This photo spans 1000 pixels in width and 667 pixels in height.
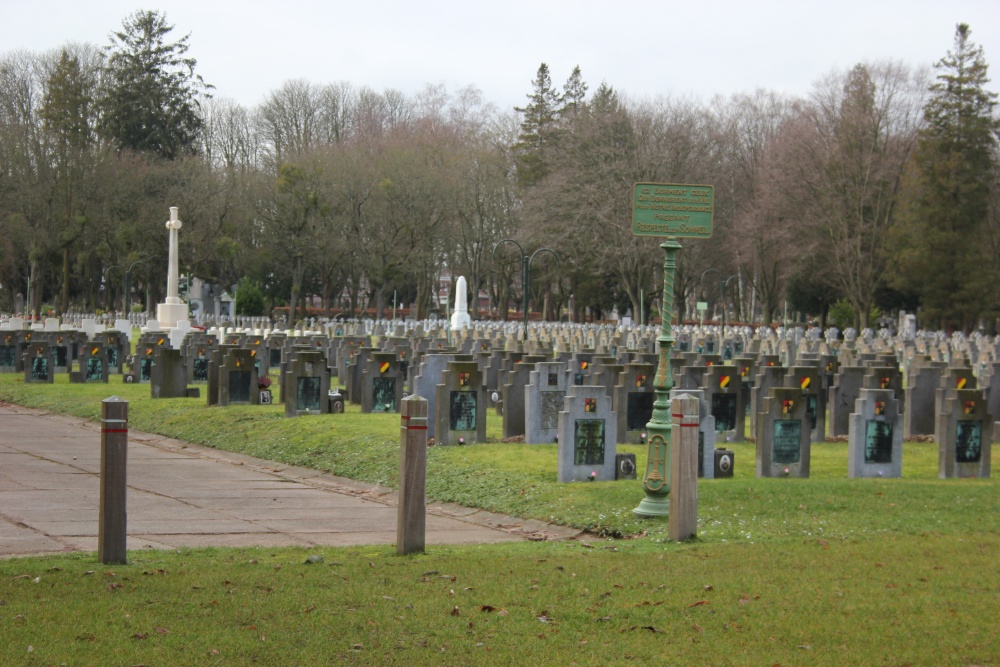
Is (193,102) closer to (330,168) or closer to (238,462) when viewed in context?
(330,168)

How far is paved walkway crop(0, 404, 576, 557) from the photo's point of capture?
10586 mm

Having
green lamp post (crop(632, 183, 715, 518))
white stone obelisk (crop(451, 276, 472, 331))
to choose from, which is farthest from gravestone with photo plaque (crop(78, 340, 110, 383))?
white stone obelisk (crop(451, 276, 472, 331))

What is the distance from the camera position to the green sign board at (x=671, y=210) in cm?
1216

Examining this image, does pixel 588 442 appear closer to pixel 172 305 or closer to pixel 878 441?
pixel 878 441

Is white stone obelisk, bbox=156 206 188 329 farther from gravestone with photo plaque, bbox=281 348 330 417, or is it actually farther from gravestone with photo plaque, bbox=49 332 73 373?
gravestone with photo plaque, bbox=281 348 330 417

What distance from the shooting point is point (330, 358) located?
3284 cm

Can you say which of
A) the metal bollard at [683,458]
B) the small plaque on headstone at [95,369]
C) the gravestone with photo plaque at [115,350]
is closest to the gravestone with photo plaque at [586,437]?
the metal bollard at [683,458]

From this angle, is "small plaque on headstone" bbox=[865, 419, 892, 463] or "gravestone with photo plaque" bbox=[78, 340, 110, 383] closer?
"small plaque on headstone" bbox=[865, 419, 892, 463]

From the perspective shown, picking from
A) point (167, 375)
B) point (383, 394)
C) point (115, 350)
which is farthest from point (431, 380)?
point (115, 350)

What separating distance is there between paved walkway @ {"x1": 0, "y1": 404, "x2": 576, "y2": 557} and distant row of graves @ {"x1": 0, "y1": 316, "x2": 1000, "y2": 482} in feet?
7.70

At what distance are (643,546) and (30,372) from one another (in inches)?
952

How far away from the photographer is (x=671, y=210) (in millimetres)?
12242

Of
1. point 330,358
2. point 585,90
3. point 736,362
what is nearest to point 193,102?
point 585,90

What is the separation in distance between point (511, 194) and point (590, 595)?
239ft
